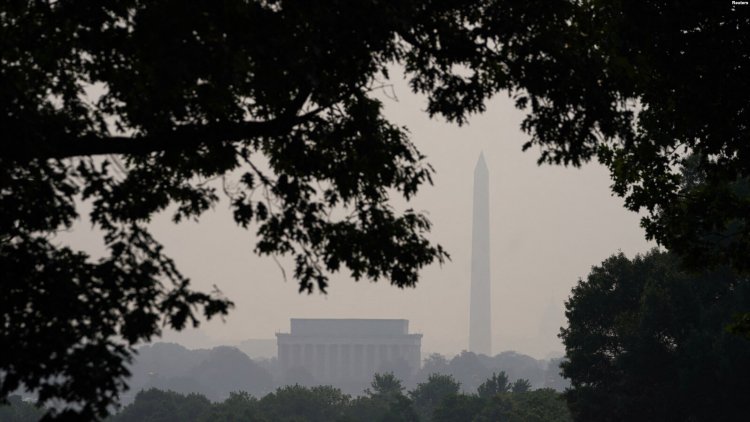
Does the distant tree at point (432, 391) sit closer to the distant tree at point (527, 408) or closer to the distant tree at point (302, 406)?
the distant tree at point (302, 406)

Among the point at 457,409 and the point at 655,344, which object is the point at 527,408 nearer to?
the point at 457,409

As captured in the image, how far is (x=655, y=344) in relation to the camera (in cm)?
4525

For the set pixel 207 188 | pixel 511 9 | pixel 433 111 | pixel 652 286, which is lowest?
pixel 207 188

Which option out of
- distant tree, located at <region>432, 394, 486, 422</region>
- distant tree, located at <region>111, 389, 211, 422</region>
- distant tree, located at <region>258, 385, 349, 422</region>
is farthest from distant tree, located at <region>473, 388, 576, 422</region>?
distant tree, located at <region>111, 389, 211, 422</region>

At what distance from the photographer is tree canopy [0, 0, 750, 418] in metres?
11.8

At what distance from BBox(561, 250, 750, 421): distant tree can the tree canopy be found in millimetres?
27102

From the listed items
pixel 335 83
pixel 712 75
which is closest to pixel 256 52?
pixel 335 83

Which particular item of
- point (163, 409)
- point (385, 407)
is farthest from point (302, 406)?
point (163, 409)

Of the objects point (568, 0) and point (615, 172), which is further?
point (615, 172)

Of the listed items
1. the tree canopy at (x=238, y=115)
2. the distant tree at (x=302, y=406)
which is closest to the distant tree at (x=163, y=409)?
the distant tree at (x=302, y=406)

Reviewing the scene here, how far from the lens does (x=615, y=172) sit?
19.8m

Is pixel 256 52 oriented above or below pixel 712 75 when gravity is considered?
below

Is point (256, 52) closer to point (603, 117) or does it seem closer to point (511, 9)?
point (511, 9)

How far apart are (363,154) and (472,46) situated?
83.1 inches
